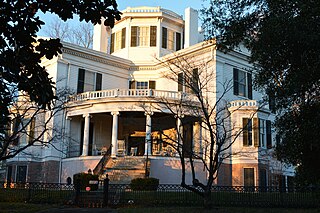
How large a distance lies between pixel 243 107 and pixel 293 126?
61.8 ft

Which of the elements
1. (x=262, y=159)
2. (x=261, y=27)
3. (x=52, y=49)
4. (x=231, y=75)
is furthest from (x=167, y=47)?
(x=52, y=49)

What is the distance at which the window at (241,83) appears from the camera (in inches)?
Answer: 1364

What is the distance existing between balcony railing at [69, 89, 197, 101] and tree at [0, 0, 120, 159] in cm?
2290

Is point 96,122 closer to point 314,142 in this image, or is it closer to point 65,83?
point 65,83

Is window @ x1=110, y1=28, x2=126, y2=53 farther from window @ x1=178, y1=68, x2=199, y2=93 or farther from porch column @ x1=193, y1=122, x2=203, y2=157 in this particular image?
porch column @ x1=193, y1=122, x2=203, y2=157

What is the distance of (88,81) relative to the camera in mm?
35781

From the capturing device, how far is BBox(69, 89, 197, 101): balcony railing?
3144 cm

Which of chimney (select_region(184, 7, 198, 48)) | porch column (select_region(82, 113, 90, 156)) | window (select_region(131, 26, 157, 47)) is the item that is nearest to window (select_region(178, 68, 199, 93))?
chimney (select_region(184, 7, 198, 48))

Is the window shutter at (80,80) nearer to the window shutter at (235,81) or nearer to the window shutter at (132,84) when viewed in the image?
the window shutter at (132,84)

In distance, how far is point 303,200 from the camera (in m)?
19.5

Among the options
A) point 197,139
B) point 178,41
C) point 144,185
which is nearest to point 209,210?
point 144,185

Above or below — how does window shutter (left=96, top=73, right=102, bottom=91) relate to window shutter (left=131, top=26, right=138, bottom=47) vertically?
below

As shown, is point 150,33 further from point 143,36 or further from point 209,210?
point 209,210

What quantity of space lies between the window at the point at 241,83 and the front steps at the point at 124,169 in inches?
408
